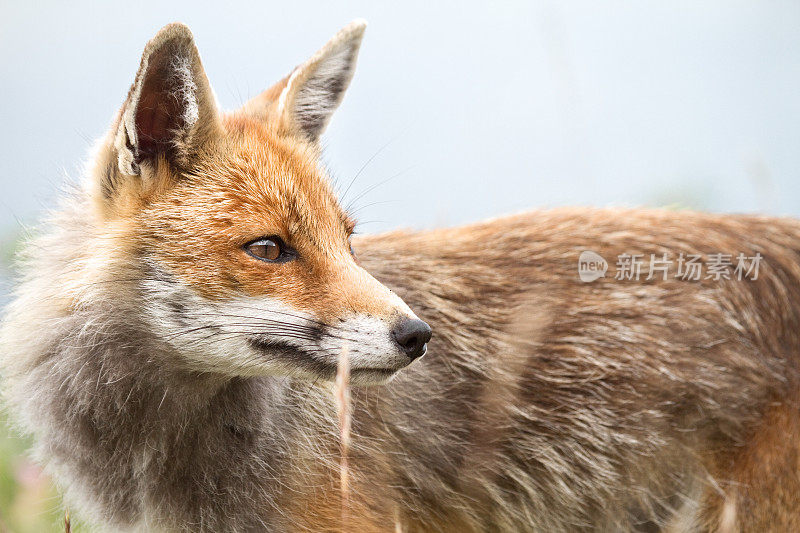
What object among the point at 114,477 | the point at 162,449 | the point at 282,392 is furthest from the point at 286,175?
the point at 114,477

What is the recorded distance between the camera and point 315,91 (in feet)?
15.6

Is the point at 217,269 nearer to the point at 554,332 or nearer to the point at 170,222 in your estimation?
the point at 170,222

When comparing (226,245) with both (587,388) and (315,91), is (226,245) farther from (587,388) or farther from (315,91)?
(587,388)

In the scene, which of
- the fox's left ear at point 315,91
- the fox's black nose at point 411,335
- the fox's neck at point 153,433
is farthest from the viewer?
the fox's left ear at point 315,91

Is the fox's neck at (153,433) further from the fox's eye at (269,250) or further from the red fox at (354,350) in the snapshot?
the fox's eye at (269,250)

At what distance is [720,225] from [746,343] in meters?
0.86

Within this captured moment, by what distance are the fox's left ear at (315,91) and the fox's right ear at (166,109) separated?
0.57m

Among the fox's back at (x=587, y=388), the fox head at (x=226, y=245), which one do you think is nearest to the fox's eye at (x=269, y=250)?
the fox head at (x=226, y=245)

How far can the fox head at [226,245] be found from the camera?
3.69 m

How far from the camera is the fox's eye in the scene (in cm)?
378

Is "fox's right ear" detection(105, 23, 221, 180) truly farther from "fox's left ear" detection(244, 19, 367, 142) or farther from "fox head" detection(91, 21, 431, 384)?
"fox's left ear" detection(244, 19, 367, 142)

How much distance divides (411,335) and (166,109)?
63.3 inches

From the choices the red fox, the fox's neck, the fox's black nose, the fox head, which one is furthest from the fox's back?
the fox's black nose

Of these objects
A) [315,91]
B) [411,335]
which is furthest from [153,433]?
[315,91]
